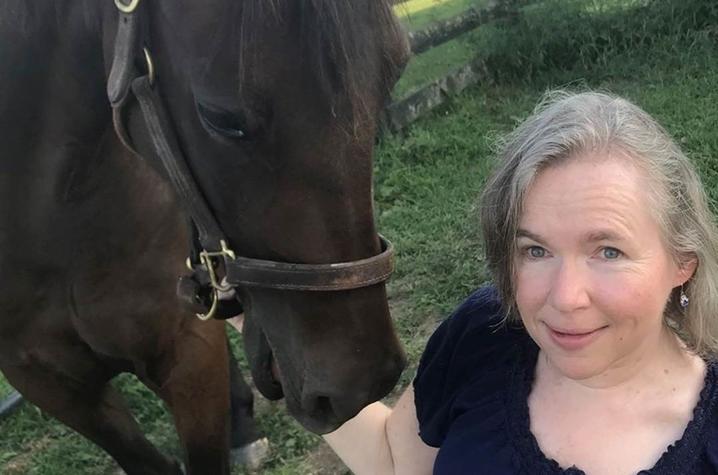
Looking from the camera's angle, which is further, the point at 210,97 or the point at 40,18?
the point at 40,18

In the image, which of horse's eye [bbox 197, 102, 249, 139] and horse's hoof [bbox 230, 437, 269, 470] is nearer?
horse's eye [bbox 197, 102, 249, 139]

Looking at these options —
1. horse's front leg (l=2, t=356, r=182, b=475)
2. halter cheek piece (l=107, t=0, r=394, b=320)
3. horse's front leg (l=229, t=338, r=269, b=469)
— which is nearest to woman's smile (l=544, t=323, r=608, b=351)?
halter cheek piece (l=107, t=0, r=394, b=320)

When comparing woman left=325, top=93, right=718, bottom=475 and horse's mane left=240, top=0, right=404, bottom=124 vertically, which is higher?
horse's mane left=240, top=0, right=404, bottom=124

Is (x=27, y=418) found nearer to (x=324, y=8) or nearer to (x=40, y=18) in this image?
(x=40, y=18)

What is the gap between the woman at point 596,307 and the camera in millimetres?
1146

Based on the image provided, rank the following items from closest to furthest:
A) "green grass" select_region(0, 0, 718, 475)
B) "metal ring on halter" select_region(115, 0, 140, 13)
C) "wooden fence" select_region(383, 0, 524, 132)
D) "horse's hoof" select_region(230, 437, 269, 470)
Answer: "metal ring on halter" select_region(115, 0, 140, 13) < "horse's hoof" select_region(230, 437, 269, 470) < "green grass" select_region(0, 0, 718, 475) < "wooden fence" select_region(383, 0, 524, 132)

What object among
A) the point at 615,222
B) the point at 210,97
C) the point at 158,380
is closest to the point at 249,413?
the point at 158,380

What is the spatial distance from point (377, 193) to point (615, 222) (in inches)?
133

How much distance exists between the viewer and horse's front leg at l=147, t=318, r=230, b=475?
2045 mm

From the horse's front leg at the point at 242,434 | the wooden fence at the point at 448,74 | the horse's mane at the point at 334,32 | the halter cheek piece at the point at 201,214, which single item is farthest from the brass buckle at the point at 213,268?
the wooden fence at the point at 448,74

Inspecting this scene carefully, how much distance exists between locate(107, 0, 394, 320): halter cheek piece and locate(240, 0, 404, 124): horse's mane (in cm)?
25

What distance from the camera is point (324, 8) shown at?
1.21 m

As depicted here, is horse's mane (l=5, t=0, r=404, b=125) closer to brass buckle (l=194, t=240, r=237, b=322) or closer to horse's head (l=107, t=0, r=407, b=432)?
horse's head (l=107, t=0, r=407, b=432)

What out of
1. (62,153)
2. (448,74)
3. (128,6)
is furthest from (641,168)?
(448,74)
